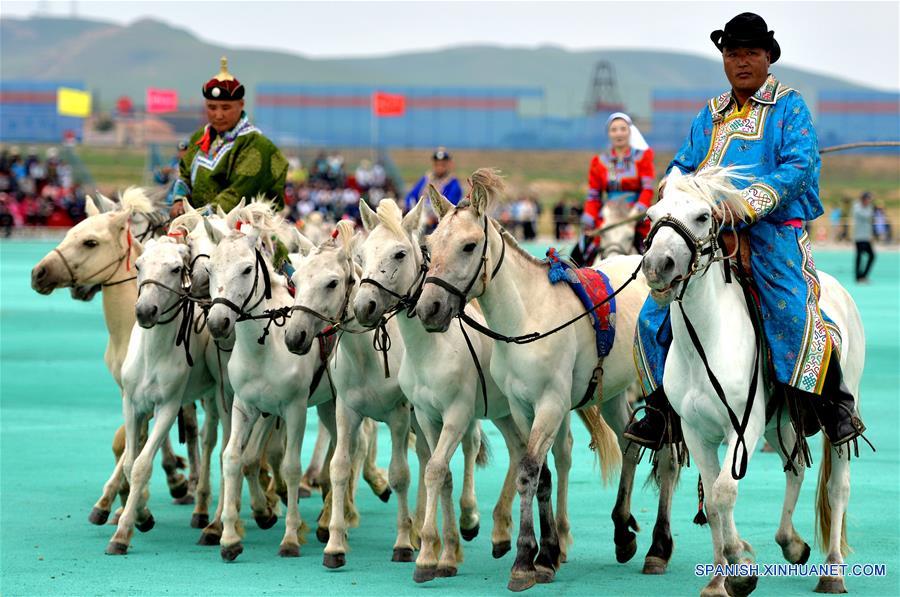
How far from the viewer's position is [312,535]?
9.90 metres

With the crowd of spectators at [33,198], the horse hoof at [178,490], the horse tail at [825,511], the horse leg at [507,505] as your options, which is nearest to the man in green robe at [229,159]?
the horse hoof at [178,490]

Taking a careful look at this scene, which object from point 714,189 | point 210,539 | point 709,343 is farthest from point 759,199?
point 210,539

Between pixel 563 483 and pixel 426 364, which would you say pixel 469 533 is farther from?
pixel 426 364

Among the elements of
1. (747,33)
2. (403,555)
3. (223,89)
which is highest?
(747,33)

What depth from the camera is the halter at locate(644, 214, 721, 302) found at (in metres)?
7.11

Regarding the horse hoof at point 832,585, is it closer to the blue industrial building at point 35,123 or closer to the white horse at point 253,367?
the white horse at point 253,367

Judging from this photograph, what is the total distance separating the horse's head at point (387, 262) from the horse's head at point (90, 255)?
274cm

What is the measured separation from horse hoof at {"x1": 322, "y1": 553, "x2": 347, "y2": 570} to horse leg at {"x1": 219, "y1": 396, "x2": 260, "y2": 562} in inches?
23.6

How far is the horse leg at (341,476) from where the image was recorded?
874 centimetres

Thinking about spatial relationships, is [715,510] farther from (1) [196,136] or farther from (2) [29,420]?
(2) [29,420]

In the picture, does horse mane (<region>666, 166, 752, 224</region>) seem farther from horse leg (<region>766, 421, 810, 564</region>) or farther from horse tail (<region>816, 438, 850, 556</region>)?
horse tail (<region>816, 438, 850, 556</region>)

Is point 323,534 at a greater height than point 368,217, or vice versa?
point 368,217

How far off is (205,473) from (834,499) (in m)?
4.24

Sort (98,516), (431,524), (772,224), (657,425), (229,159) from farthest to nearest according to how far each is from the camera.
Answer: (229,159) → (98,516) → (431,524) → (657,425) → (772,224)
